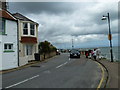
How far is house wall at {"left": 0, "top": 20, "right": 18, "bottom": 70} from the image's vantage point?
17.5 meters

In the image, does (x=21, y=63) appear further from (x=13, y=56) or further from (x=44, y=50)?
(x=44, y=50)

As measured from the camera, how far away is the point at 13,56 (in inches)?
747

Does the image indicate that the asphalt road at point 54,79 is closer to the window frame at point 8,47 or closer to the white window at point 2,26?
the window frame at point 8,47

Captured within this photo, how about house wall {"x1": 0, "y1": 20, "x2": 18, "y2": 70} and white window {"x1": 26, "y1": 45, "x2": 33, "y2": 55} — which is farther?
white window {"x1": 26, "y1": 45, "x2": 33, "y2": 55}

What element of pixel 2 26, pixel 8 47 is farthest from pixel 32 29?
pixel 2 26

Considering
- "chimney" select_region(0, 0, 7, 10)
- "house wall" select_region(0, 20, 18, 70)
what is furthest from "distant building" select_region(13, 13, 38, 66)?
"house wall" select_region(0, 20, 18, 70)

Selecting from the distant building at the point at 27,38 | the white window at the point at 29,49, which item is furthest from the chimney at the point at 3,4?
the white window at the point at 29,49

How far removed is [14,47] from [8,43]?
3.50 ft

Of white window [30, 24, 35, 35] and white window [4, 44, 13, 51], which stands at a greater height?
white window [30, 24, 35, 35]

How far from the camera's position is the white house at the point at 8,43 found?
17578mm

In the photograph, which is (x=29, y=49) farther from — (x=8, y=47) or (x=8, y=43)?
(x=8, y=43)

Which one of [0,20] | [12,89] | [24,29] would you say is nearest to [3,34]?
[0,20]

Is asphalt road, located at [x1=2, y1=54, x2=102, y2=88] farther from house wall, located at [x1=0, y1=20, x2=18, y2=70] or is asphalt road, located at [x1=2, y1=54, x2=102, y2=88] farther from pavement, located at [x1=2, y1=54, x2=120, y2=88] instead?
house wall, located at [x1=0, y1=20, x2=18, y2=70]

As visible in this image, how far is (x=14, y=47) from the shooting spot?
19.7 meters
